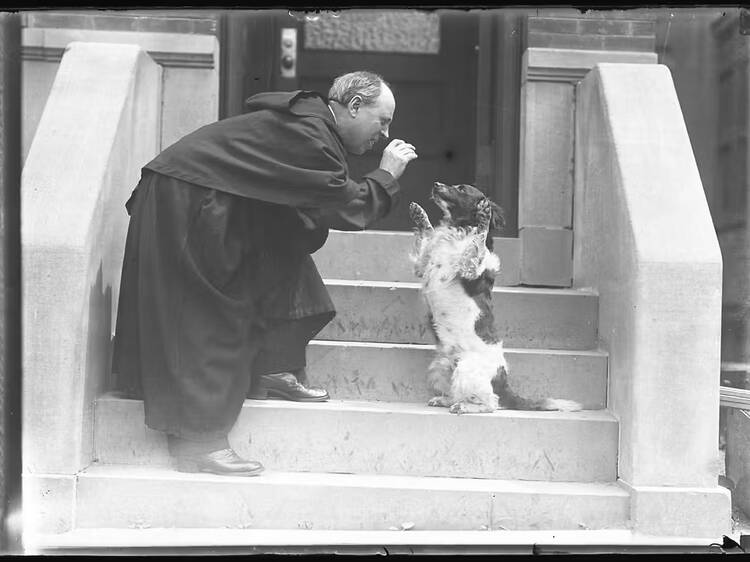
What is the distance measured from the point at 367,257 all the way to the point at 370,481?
174 cm

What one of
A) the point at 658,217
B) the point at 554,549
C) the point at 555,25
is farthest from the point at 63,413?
the point at 555,25

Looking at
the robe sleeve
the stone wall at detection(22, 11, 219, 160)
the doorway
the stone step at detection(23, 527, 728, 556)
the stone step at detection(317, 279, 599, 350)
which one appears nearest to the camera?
the stone step at detection(23, 527, 728, 556)

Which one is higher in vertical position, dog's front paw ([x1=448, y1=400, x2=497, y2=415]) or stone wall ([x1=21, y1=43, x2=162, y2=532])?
stone wall ([x1=21, y1=43, x2=162, y2=532])

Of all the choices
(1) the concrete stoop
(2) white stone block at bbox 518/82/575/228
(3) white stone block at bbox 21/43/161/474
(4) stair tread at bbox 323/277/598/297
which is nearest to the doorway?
(2) white stone block at bbox 518/82/575/228

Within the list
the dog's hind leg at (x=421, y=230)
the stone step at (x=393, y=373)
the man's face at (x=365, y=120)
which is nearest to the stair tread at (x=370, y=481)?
the stone step at (x=393, y=373)

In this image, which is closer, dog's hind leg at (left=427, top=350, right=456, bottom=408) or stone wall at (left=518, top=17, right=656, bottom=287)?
dog's hind leg at (left=427, top=350, right=456, bottom=408)

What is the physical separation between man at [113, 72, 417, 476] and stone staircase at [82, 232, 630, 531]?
0.16m

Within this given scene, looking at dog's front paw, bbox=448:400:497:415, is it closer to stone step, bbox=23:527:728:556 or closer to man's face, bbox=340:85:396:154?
stone step, bbox=23:527:728:556

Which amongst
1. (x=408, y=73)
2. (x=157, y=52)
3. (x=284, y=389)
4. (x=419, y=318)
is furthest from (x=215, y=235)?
(x=408, y=73)

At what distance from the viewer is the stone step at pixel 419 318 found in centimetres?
489

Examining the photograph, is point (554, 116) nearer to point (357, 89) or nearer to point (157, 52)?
point (357, 89)

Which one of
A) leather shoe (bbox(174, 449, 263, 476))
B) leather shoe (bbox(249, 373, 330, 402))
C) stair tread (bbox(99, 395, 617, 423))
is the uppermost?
leather shoe (bbox(249, 373, 330, 402))

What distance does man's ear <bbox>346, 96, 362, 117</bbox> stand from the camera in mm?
4367

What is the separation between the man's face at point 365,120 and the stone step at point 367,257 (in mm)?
1107
